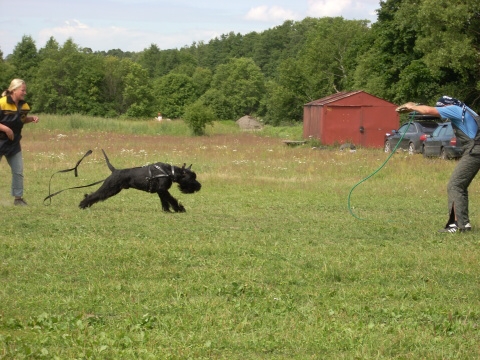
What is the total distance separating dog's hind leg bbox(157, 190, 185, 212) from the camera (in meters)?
12.0

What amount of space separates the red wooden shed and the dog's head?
21.3 m

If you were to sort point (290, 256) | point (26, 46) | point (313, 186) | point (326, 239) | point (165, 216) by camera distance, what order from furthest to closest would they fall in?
point (26, 46), point (313, 186), point (165, 216), point (326, 239), point (290, 256)

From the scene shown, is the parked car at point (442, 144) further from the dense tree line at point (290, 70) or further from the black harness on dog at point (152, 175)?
the black harness on dog at point (152, 175)

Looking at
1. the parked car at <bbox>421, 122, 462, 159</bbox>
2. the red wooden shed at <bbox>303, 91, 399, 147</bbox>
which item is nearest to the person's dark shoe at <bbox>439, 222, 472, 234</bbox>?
the parked car at <bbox>421, 122, 462, 159</bbox>

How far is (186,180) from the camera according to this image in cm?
1266

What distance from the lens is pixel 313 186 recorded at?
17.7 metres

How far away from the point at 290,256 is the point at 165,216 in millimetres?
3966

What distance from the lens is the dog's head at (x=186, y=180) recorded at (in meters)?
12.5

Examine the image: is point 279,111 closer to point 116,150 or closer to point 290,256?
point 116,150

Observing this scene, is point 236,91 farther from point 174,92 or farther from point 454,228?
point 454,228

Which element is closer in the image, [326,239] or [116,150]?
[326,239]

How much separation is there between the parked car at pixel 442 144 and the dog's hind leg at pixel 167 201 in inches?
555

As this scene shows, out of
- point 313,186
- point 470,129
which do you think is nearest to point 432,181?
point 313,186

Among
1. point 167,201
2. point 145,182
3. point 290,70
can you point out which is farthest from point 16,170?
point 290,70
